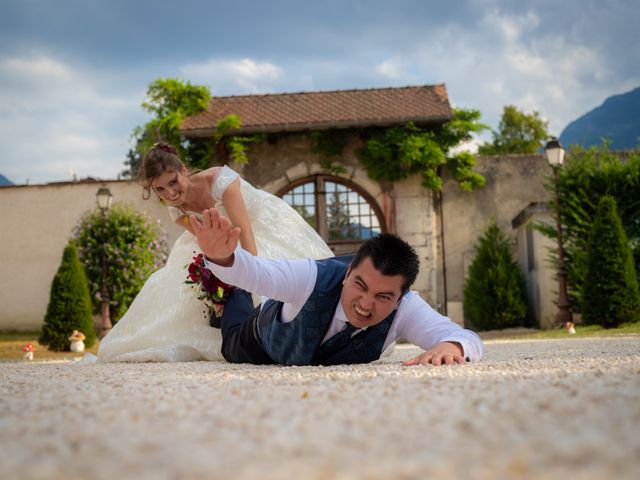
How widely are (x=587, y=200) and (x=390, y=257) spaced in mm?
8921

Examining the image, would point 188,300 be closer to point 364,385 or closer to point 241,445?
point 364,385

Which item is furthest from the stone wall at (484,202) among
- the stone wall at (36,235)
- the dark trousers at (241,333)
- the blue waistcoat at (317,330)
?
the blue waistcoat at (317,330)

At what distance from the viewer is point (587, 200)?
10.8 m

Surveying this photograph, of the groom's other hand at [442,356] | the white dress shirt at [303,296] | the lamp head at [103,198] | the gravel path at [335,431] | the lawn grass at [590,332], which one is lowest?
the lawn grass at [590,332]

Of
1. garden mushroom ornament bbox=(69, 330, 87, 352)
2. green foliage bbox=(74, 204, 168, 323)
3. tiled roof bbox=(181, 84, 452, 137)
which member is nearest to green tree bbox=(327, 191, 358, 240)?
tiled roof bbox=(181, 84, 452, 137)

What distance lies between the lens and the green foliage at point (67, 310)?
9.58 meters

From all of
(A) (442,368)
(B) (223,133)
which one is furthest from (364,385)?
(B) (223,133)

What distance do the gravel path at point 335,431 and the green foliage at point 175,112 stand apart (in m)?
11.2

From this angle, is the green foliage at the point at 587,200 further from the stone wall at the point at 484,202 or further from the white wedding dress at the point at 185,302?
the white wedding dress at the point at 185,302

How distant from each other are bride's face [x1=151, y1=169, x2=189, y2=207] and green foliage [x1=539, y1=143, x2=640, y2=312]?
783 cm

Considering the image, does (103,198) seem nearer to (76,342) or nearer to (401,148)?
(76,342)

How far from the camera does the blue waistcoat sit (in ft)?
10.1

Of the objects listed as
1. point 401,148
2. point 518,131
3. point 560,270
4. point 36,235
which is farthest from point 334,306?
point 518,131

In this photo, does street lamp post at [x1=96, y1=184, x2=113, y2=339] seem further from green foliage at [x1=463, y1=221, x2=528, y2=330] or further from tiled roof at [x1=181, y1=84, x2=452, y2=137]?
green foliage at [x1=463, y1=221, x2=528, y2=330]
